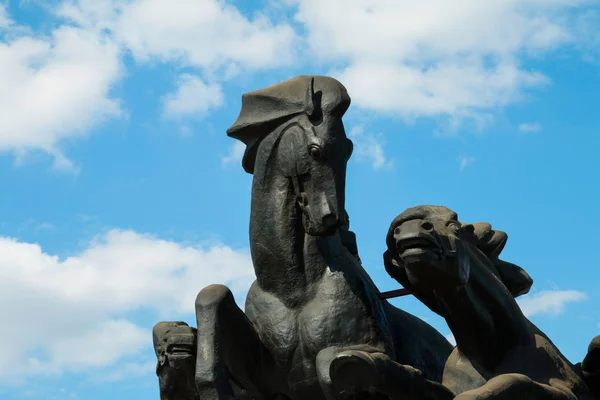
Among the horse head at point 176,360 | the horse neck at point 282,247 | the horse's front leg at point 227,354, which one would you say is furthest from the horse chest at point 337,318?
the horse head at point 176,360

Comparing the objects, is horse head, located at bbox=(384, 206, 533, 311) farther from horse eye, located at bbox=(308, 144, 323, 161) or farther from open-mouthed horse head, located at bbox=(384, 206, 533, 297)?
horse eye, located at bbox=(308, 144, 323, 161)

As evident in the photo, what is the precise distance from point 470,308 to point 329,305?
1062mm

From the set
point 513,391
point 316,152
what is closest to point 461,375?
point 513,391

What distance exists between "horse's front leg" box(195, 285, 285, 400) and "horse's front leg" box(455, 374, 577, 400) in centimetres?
154

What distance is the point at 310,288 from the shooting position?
653cm

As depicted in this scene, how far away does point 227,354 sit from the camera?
6.36 metres

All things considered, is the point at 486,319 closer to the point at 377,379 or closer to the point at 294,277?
the point at 377,379

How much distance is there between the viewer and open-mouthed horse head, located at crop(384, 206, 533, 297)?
210 inches

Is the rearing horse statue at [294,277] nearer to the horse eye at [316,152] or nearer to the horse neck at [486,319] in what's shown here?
the horse eye at [316,152]

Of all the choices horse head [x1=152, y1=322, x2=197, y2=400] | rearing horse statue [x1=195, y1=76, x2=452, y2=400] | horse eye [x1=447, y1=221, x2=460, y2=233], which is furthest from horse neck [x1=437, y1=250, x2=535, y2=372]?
horse head [x1=152, y1=322, x2=197, y2=400]

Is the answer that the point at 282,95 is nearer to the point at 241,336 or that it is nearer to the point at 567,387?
the point at 241,336

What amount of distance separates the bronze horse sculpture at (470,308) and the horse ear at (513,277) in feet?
0.99

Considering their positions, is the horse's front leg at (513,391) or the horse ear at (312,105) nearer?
the horse's front leg at (513,391)

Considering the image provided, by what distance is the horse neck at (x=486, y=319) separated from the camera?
5.57 metres
